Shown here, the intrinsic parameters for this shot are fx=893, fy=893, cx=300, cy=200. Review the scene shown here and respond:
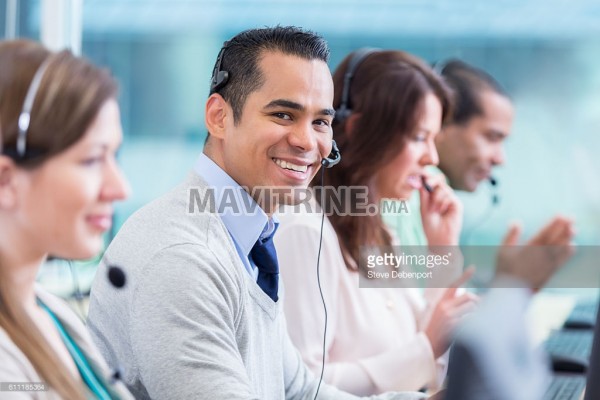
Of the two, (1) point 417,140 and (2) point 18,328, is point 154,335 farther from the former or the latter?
(1) point 417,140

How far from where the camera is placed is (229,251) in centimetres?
127

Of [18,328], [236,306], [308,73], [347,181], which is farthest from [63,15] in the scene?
[18,328]

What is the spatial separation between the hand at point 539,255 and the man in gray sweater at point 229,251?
0.36m

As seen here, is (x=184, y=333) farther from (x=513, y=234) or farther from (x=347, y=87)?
(x=347, y=87)

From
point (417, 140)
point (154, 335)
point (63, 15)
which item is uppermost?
point (63, 15)

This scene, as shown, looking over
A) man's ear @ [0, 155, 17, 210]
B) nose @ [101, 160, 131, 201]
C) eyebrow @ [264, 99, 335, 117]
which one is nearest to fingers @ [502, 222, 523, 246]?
eyebrow @ [264, 99, 335, 117]

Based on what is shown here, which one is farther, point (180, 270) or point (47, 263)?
point (180, 270)

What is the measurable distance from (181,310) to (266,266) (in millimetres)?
262

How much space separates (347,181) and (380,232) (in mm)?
139

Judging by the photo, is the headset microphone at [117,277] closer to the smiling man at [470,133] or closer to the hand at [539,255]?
the hand at [539,255]

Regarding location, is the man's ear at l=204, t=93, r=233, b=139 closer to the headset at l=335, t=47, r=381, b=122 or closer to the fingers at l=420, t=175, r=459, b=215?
the headset at l=335, t=47, r=381, b=122

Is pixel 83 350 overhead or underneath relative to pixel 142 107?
underneath

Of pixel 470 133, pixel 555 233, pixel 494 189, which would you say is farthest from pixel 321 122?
pixel 494 189

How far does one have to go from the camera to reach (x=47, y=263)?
106cm
